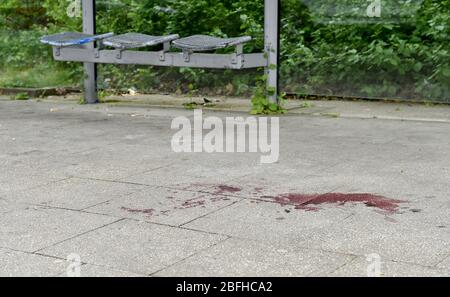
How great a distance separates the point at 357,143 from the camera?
773 cm

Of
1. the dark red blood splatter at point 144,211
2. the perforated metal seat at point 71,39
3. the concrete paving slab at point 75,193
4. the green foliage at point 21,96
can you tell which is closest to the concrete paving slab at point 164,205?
the dark red blood splatter at point 144,211

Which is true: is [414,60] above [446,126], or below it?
above

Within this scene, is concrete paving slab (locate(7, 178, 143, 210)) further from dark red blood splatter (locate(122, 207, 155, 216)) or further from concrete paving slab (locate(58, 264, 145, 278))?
concrete paving slab (locate(58, 264, 145, 278))

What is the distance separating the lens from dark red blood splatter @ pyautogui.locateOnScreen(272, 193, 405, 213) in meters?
5.27

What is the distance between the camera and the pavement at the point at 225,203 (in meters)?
4.12

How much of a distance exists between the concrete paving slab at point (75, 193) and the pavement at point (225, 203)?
14mm

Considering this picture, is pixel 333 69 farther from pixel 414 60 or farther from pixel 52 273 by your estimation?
pixel 52 273

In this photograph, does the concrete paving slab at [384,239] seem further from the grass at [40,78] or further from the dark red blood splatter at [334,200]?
the grass at [40,78]

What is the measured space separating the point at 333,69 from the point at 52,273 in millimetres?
7404

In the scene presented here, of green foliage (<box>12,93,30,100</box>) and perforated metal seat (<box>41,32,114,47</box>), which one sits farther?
green foliage (<box>12,93,30,100</box>)

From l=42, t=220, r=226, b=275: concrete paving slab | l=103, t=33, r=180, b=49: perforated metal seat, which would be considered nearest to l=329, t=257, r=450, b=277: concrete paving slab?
l=42, t=220, r=226, b=275: concrete paving slab

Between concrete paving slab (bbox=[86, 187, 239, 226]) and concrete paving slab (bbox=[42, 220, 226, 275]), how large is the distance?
0.65 feet

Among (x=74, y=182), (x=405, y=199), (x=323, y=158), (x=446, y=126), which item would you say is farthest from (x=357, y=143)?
(x=74, y=182)

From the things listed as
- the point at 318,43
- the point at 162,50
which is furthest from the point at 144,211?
the point at 318,43
